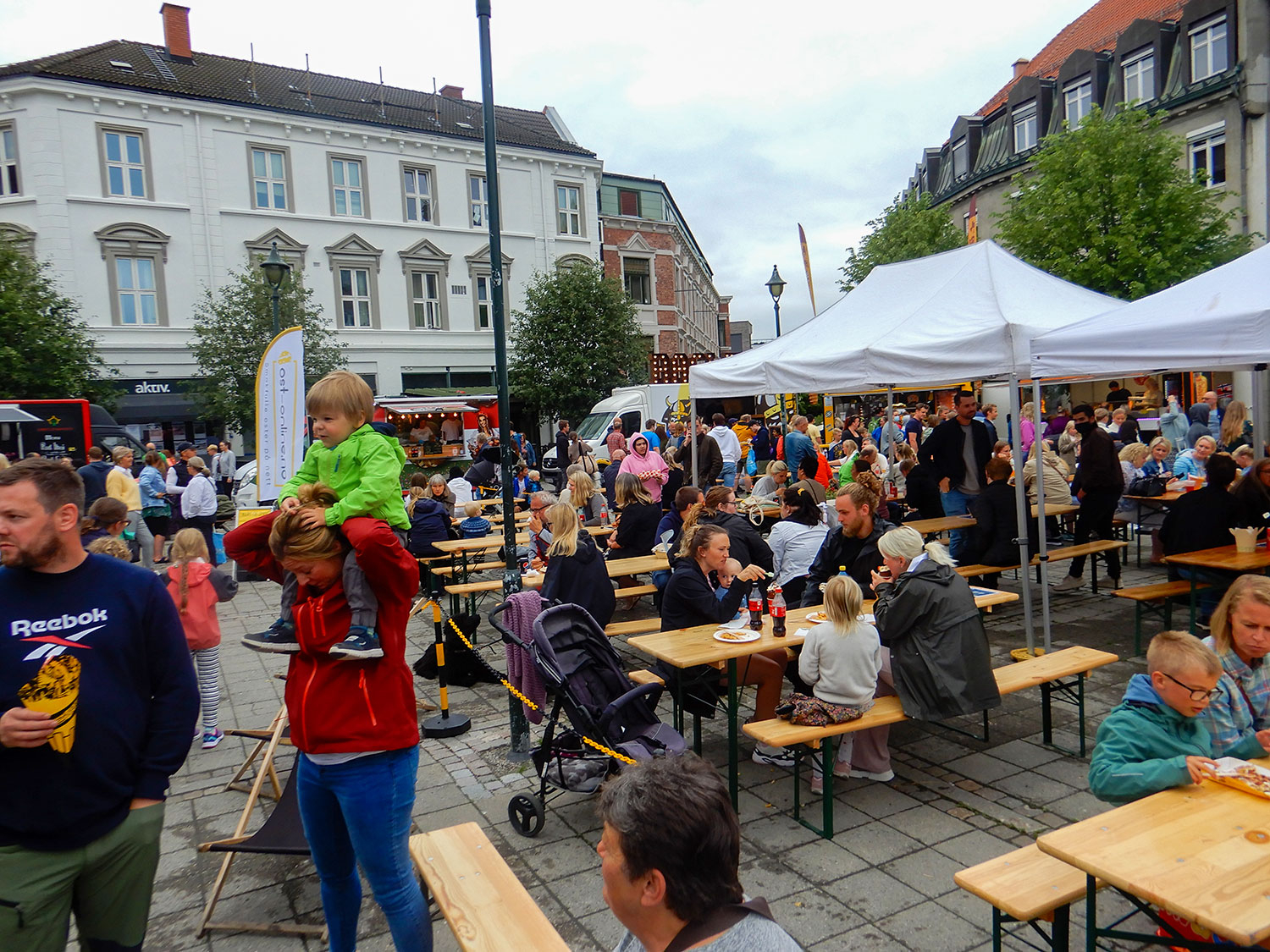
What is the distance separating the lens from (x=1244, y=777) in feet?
9.37

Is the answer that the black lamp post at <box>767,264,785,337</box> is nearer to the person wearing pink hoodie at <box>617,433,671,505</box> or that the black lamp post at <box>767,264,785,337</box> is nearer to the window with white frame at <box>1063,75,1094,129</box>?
the person wearing pink hoodie at <box>617,433,671,505</box>

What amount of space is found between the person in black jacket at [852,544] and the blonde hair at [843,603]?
1795 millimetres

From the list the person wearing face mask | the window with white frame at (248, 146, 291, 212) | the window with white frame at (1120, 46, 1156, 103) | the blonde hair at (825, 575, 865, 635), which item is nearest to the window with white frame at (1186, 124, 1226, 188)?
the window with white frame at (1120, 46, 1156, 103)

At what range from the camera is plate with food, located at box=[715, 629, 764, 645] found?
197 inches

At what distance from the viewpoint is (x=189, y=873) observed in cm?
416

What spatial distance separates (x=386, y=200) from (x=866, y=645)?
30.2 m

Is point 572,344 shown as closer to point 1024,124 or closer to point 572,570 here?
point 1024,124

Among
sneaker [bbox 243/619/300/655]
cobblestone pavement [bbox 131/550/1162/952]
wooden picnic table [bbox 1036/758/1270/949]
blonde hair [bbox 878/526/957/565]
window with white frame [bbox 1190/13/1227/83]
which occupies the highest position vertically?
window with white frame [bbox 1190/13/1227/83]

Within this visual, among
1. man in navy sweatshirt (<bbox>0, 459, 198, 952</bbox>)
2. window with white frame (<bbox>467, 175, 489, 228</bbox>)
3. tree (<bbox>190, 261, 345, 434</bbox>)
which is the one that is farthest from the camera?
window with white frame (<bbox>467, 175, 489, 228</bbox>)

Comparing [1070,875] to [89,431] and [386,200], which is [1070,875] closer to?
[89,431]

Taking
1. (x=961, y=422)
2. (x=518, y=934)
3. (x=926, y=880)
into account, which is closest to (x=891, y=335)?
(x=961, y=422)

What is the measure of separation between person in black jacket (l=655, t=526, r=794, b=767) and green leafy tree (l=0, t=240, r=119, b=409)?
20.3m

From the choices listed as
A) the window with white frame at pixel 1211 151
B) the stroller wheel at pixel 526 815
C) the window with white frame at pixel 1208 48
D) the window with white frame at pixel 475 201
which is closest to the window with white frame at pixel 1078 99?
the window with white frame at pixel 1208 48

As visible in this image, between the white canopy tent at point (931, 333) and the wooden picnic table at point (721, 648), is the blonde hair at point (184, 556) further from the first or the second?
the white canopy tent at point (931, 333)
